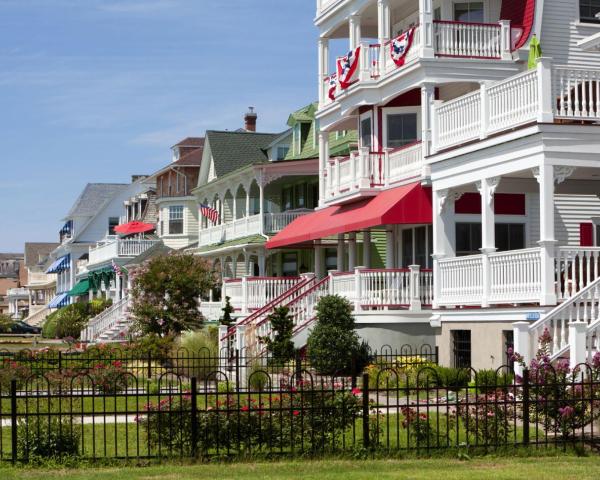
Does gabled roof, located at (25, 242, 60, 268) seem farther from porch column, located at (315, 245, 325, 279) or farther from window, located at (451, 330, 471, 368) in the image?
window, located at (451, 330, 471, 368)

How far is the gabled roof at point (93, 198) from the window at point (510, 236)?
70.8 meters

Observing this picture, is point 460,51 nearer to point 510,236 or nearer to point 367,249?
point 510,236

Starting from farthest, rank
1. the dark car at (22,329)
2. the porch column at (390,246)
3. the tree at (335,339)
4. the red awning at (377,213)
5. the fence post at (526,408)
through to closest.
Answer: the dark car at (22,329) → the porch column at (390,246) → the red awning at (377,213) → the tree at (335,339) → the fence post at (526,408)

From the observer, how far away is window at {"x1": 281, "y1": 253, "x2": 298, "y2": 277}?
5000cm

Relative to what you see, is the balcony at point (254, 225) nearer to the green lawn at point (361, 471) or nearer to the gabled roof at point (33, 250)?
the green lawn at point (361, 471)

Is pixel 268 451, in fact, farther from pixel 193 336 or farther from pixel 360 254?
pixel 360 254

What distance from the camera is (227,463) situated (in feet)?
52.7

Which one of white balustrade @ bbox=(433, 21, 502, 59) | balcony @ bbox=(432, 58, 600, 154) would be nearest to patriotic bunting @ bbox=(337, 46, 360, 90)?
white balustrade @ bbox=(433, 21, 502, 59)

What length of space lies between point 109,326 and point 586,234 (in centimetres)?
3177

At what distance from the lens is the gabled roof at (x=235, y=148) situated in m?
60.3

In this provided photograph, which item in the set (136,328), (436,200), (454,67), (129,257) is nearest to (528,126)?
(436,200)

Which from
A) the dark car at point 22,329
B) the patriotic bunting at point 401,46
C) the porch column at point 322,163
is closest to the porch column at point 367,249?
the porch column at point 322,163

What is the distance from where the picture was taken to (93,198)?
106m

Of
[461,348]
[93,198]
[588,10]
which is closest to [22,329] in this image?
[93,198]
